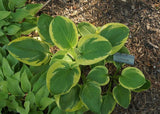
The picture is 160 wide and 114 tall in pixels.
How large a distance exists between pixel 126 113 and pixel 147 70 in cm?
42

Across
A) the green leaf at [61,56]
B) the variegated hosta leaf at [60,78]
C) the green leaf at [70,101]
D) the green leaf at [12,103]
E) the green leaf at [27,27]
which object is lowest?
the green leaf at [12,103]

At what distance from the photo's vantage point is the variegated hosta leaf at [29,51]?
51.0 inches

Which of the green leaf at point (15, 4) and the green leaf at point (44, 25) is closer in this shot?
the green leaf at point (44, 25)

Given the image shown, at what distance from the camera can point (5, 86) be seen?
1518 millimetres

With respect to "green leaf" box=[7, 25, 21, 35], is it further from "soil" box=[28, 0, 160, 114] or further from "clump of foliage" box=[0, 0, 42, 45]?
"soil" box=[28, 0, 160, 114]

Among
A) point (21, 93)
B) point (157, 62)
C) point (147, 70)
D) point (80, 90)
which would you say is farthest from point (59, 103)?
point (157, 62)

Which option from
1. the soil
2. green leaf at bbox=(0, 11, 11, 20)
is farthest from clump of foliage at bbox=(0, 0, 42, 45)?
the soil

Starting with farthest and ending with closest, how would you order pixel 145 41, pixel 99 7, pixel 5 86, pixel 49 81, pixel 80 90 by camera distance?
pixel 99 7 → pixel 145 41 → pixel 5 86 → pixel 80 90 → pixel 49 81

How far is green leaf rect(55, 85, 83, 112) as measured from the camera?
1.32 m

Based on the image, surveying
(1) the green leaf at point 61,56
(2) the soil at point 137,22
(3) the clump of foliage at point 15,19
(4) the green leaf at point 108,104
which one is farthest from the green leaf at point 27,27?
(4) the green leaf at point 108,104

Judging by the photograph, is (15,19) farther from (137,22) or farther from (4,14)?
(137,22)

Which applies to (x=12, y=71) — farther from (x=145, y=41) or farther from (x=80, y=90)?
(x=145, y=41)

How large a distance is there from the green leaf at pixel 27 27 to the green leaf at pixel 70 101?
2.32 feet

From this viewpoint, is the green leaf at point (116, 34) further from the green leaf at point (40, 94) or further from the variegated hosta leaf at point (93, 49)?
the green leaf at point (40, 94)
